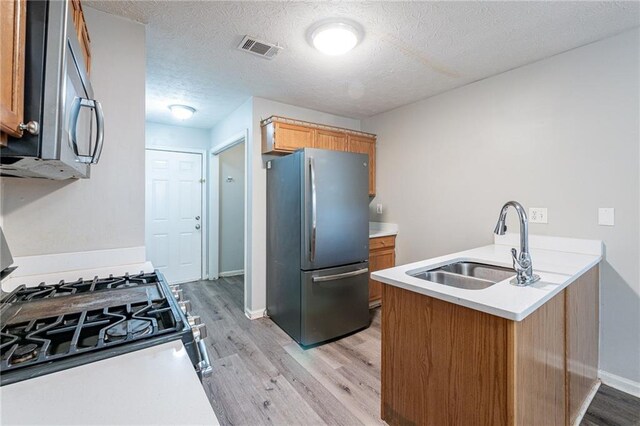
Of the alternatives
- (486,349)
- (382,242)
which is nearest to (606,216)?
(486,349)

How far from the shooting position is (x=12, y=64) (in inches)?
26.5

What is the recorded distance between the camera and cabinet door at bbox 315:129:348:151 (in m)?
3.30

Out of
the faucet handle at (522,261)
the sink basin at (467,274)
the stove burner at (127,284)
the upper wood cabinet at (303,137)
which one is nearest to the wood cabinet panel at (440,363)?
the sink basin at (467,274)

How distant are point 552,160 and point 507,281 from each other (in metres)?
1.49

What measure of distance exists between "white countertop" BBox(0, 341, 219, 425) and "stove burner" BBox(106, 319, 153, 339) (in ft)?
0.38

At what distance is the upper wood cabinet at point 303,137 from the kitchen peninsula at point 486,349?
1927 millimetres

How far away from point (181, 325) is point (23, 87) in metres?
0.75

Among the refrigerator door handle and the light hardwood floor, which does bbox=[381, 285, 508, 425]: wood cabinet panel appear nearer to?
the light hardwood floor

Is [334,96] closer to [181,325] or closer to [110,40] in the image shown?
[110,40]

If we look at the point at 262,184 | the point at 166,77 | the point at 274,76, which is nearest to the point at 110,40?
the point at 166,77

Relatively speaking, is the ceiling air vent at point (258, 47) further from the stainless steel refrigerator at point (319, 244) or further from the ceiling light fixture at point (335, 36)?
the stainless steel refrigerator at point (319, 244)

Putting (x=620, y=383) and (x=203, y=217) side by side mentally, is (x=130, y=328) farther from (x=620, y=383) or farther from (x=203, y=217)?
(x=203, y=217)

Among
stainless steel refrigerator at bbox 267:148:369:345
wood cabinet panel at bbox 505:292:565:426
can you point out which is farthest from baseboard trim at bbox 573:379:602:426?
stainless steel refrigerator at bbox 267:148:369:345

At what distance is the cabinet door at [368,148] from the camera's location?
3602mm
